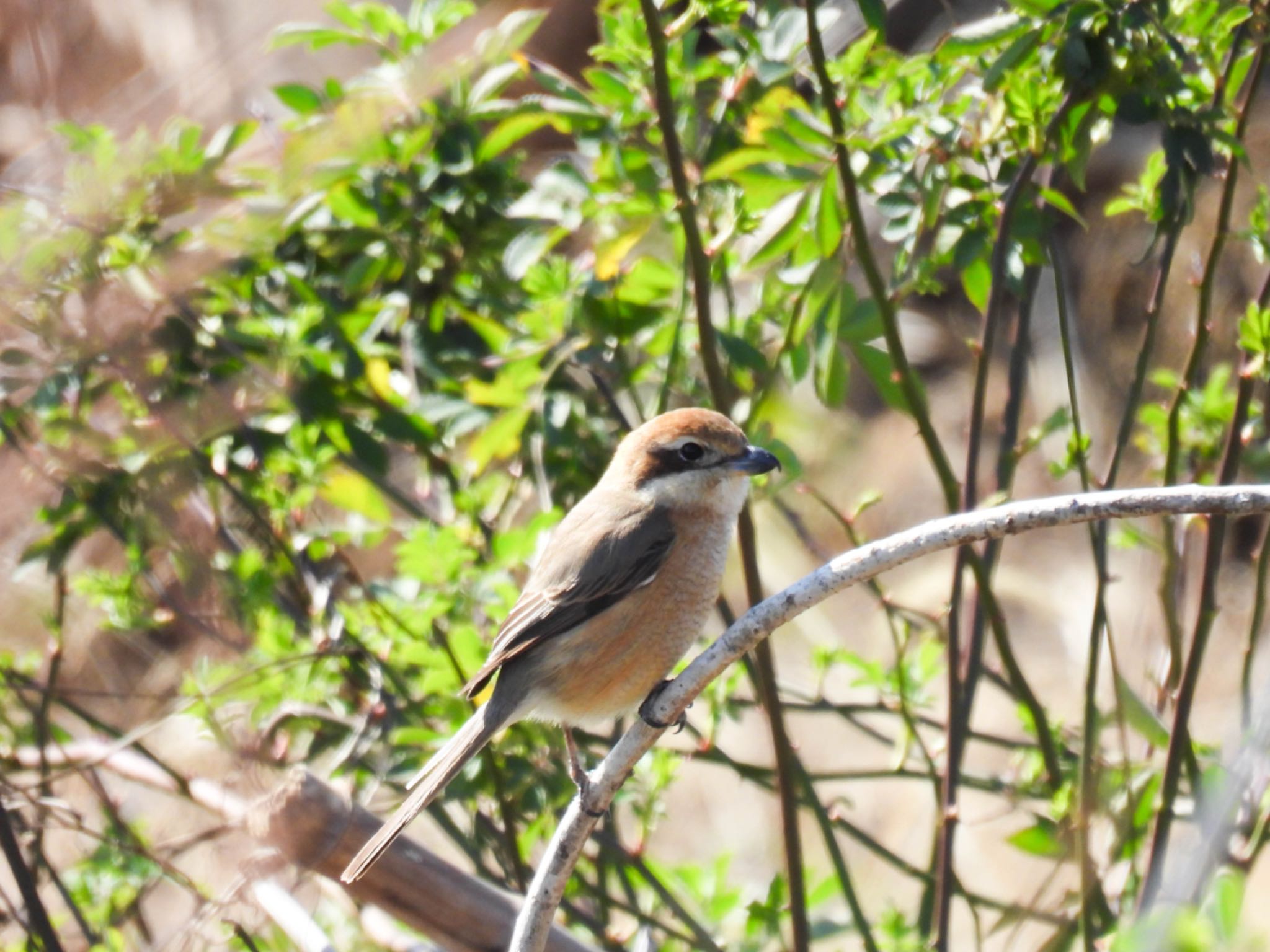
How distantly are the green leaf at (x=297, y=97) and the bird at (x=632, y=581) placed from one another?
107cm

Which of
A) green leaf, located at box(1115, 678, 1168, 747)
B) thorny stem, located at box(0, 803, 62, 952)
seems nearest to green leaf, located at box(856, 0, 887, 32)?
green leaf, located at box(1115, 678, 1168, 747)

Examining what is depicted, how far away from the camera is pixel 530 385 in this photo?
10.0ft

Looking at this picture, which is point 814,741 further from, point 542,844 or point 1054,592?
point 542,844

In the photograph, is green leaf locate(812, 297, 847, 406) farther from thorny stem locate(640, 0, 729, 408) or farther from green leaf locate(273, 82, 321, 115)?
green leaf locate(273, 82, 321, 115)

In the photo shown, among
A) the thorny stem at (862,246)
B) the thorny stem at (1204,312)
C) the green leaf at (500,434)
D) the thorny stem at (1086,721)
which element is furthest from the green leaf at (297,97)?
A: the thorny stem at (1204,312)

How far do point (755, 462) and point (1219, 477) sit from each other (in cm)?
94

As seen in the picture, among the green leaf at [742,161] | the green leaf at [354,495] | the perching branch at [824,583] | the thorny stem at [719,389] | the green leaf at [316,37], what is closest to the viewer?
the perching branch at [824,583]

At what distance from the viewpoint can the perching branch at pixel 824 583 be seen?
5.19ft

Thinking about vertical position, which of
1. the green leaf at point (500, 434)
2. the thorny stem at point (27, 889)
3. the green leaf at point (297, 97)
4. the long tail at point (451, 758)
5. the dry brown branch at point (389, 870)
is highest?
the green leaf at point (297, 97)

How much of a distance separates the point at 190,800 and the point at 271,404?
0.95 m

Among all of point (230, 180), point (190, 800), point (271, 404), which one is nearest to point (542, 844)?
point (190, 800)

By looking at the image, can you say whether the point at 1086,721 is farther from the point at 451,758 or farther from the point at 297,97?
the point at 297,97

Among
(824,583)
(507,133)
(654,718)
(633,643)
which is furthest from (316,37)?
(824,583)

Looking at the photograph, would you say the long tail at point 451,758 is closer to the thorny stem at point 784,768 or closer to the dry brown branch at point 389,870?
the dry brown branch at point 389,870
